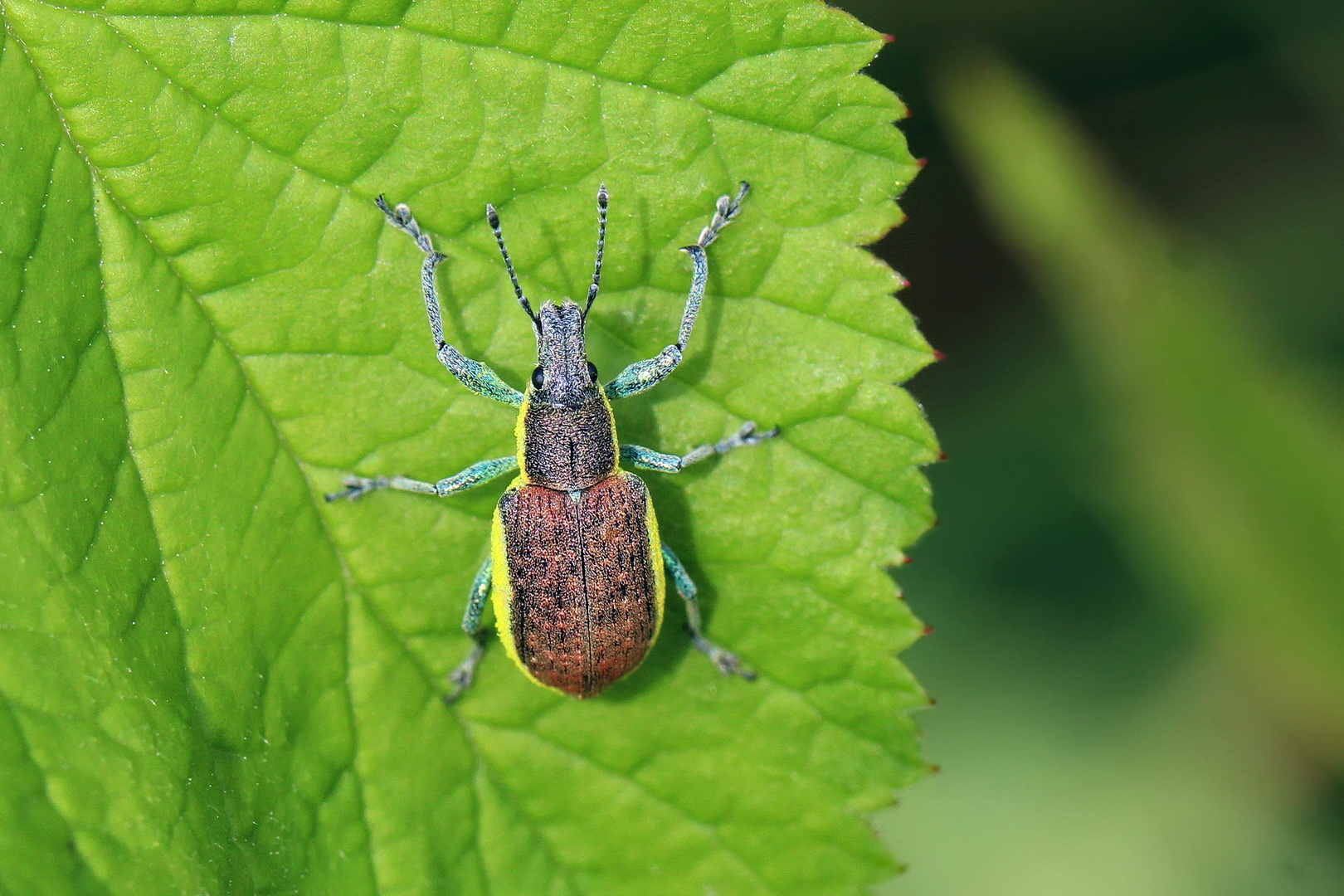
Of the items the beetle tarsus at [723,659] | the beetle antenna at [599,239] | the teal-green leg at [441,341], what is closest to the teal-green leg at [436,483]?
the teal-green leg at [441,341]

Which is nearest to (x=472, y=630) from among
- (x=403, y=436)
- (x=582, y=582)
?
(x=582, y=582)

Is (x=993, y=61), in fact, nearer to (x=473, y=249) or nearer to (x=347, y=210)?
(x=473, y=249)

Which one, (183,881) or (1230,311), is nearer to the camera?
(183,881)

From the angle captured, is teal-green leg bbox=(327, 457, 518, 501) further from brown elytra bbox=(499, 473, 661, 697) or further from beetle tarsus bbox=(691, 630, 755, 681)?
beetle tarsus bbox=(691, 630, 755, 681)

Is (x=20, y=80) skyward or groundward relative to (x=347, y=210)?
skyward

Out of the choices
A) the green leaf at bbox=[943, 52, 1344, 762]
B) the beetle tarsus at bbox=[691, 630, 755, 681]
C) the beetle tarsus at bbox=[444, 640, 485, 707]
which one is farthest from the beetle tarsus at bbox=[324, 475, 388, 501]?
the green leaf at bbox=[943, 52, 1344, 762]

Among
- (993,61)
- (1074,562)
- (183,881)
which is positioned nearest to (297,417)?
(183,881)

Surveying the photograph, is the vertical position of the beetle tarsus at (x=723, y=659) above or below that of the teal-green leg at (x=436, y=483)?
below

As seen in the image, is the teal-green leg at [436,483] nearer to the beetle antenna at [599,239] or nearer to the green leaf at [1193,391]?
the beetle antenna at [599,239]
